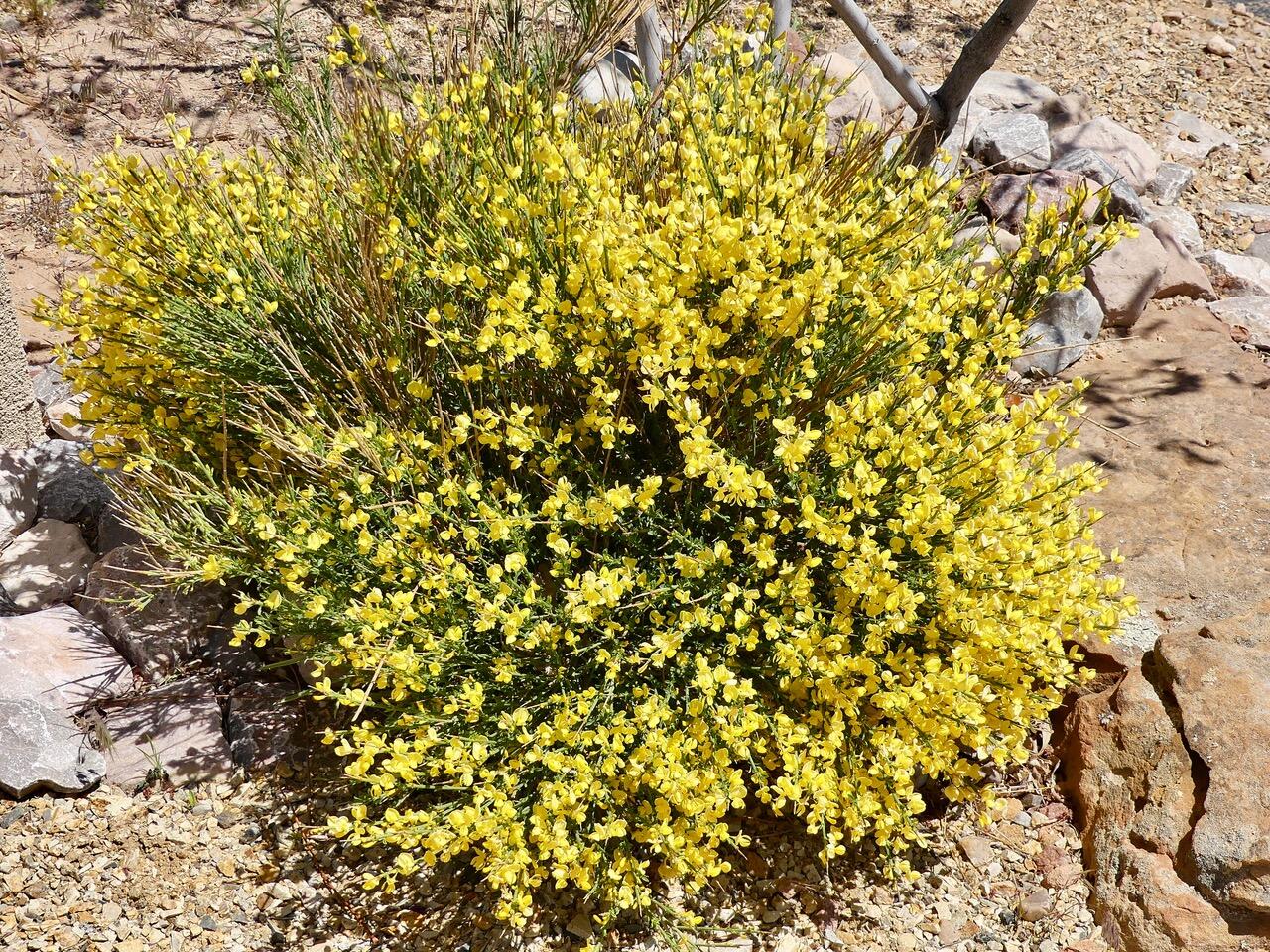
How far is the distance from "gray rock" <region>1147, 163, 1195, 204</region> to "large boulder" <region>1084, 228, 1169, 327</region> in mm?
1048

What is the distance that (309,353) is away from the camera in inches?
109

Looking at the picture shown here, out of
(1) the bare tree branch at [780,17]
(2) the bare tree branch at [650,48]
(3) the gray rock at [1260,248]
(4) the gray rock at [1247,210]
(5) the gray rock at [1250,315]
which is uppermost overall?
(1) the bare tree branch at [780,17]

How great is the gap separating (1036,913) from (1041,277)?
1691 millimetres

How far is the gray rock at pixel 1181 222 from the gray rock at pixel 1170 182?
2.9 inches

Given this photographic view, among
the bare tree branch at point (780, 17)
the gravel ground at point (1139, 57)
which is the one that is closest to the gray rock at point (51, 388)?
the bare tree branch at point (780, 17)

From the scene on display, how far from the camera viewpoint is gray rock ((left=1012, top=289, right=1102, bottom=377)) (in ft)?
13.7

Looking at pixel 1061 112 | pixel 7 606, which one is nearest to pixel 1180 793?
pixel 7 606

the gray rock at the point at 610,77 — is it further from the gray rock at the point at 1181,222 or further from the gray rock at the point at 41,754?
the gray rock at the point at 41,754

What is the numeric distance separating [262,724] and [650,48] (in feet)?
9.57

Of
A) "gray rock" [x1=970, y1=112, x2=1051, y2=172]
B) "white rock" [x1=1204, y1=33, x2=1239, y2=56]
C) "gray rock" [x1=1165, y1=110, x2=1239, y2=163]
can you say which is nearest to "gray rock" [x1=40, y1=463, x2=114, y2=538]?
"gray rock" [x1=970, y1=112, x2=1051, y2=172]

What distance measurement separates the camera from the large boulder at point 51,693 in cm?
282

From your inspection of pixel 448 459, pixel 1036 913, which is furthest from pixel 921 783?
pixel 448 459

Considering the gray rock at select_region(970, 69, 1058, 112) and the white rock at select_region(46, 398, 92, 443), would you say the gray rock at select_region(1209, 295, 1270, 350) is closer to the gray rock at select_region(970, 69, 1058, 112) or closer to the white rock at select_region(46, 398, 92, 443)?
the gray rock at select_region(970, 69, 1058, 112)

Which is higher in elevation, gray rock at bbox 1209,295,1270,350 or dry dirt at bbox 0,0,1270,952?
gray rock at bbox 1209,295,1270,350
